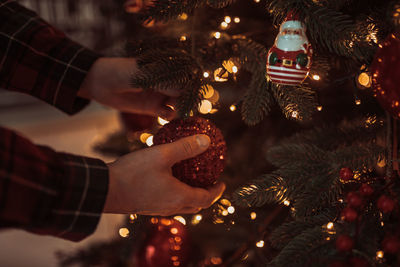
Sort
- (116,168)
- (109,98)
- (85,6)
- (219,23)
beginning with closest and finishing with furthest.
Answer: (116,168), (219,23), (109,98), (85,6)

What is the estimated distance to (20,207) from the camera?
0.44 m

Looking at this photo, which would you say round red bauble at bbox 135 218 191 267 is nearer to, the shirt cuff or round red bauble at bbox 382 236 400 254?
the shirt cuff

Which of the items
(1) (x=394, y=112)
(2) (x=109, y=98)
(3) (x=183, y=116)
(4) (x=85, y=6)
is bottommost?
(4) (x=85, y=6)

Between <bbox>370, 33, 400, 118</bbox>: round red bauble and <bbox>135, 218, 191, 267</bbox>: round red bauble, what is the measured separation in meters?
0.41

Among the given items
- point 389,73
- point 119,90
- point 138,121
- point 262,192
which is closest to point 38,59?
point 119,90

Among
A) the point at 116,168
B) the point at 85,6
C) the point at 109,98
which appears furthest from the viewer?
the point at 85,6

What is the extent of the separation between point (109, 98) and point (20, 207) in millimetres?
388

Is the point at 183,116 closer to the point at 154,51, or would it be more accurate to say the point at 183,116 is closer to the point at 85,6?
the point at 154,51

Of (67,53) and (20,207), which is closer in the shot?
(20,207)

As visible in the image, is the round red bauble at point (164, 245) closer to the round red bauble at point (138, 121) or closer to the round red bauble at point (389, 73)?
the round red bauble at point (138, 121)

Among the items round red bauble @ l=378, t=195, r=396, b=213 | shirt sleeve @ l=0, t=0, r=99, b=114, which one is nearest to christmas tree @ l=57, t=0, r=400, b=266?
round red bauble @ l=378, t=195, r=396, b=213

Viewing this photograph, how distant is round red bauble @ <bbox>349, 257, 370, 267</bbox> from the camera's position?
42cm

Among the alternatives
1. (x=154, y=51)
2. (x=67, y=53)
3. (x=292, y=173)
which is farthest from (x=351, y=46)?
(x=67, y=53)

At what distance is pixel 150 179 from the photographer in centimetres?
56
